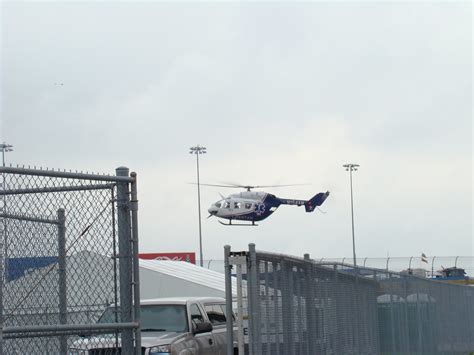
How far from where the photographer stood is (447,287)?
57.5 feet

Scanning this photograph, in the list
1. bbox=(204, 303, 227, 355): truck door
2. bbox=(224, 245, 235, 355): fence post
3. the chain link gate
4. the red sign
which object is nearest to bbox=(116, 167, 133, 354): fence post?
the chain link gate

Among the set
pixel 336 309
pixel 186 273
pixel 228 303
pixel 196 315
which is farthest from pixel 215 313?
pixel 186 273

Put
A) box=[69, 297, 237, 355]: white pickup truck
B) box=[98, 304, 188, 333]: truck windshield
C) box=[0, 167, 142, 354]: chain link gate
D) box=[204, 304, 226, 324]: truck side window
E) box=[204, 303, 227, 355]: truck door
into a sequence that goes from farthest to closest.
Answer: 1. box=[204, 304, 226, 324]: truck side window
2. box=[204, 303, 227, 355]: truck door
3. box=[98, 304, 188, 333]: truck windshield
4. box=[69, 297, 237, 355]: white pickup truck
5. box=[0, 167, 142, 354]: chain link gate

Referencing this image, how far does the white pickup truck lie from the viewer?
1373cm

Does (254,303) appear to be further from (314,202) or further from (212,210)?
(314,202)

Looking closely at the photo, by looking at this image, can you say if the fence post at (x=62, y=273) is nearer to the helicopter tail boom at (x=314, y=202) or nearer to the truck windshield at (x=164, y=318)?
the truck windshield at (x=164, y=318)

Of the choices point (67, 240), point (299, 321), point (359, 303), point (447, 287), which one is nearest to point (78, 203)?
point (67, 240)

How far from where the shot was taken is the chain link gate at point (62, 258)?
6648 mm

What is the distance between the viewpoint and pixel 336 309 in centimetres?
1055

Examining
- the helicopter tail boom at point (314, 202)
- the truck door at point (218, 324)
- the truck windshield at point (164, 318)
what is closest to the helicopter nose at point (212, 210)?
the helicopter tail boom at point (314, 202)

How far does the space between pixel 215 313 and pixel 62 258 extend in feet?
29.1

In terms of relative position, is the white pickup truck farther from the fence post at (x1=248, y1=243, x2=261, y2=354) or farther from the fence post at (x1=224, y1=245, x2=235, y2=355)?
the fence post at (x1=248, y1=243, x2=261, y2=354)

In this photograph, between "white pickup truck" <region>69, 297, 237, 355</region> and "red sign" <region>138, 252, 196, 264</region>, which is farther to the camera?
"red sign" <region>138, 252, 196, 264</region>

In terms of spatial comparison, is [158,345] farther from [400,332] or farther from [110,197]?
[110,197]
